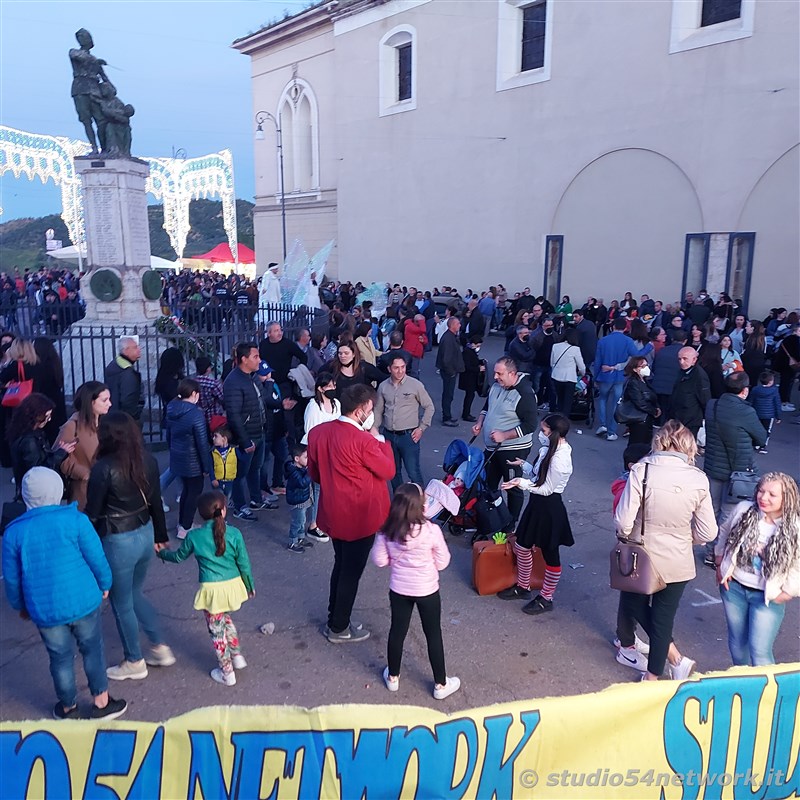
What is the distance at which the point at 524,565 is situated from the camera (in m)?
5.04

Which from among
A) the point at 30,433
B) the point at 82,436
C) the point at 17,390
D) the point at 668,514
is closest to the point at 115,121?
the point at 17,390

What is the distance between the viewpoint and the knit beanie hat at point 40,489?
3.38 metres

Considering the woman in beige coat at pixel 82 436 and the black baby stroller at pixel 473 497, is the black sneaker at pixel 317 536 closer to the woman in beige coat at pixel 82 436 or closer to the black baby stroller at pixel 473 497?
the black baby stroller at pixel 473 497

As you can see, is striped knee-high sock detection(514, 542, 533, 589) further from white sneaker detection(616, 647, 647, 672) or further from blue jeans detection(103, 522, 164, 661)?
blue jeans detection(103, 522, 164, 661)

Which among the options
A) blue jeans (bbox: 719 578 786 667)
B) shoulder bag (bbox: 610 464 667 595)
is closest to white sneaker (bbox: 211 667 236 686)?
shoulder bag (bbox: 610 464 667 595)

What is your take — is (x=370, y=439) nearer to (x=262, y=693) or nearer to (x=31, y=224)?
(x=262, y=693)

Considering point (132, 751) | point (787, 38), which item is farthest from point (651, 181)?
point (132, 751)

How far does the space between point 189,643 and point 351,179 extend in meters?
25.1

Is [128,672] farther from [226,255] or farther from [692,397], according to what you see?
[226,255]

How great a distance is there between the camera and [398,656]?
4.01 m

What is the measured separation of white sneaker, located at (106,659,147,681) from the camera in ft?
13.5

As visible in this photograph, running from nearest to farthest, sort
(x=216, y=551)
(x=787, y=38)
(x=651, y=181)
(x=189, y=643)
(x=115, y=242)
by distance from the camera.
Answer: (x=216, y=551) < (x=189, y=643) < (x=115, y=242) < (x=787, y=38) < (x=651, y=181)

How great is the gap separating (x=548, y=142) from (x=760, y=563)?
748 inches

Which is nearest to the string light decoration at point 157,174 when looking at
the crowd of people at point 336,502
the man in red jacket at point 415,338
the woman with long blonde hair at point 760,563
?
the man in red jacket at point 415,338
